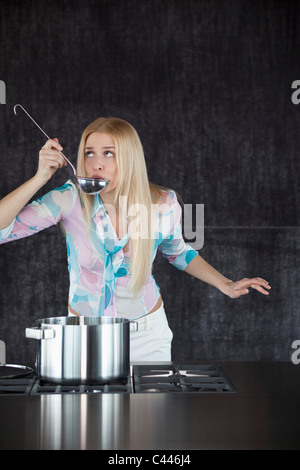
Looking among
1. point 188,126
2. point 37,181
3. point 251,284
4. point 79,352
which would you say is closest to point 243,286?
point 251,284

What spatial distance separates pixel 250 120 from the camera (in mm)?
3158

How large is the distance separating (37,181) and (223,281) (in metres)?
0.72

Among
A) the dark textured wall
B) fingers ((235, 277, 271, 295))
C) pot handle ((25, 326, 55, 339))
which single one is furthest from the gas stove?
the dark textured wall

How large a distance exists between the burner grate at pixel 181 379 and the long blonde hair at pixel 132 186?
0.77 meters

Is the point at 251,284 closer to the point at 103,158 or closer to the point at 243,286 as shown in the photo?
the point at 243,286

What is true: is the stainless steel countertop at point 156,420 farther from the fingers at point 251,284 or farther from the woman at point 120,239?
the woman at point 120,239

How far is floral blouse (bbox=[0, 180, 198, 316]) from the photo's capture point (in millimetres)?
2105

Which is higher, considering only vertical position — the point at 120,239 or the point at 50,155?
the point at 50,155

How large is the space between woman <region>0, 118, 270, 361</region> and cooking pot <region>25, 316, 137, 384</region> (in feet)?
2.86

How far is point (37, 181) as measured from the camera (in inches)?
76.0

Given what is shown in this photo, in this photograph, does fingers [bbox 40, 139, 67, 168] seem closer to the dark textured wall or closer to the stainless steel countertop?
the stainless steel countertop

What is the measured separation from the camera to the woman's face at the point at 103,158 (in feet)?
7.57

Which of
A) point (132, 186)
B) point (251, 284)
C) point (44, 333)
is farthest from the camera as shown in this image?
point (132, 186)

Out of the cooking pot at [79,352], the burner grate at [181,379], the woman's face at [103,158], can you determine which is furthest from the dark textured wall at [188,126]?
the cooking pot at [79,352]
